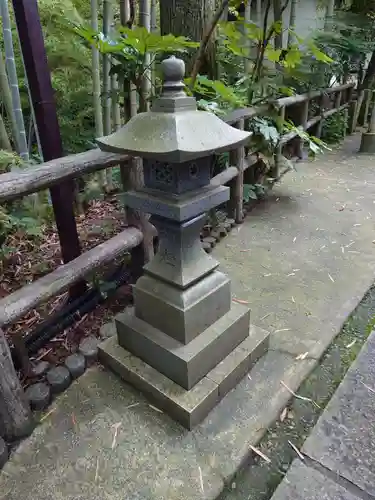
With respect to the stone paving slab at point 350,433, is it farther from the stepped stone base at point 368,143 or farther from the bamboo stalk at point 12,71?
the stepped stone base at point 368,143

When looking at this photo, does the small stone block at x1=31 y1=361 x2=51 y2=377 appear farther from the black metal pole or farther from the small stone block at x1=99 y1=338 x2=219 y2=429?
the black metal pole

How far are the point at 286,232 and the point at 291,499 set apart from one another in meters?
2.22

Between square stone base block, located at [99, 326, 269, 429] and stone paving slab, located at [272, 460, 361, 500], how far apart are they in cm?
40

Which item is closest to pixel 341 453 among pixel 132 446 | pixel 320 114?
pixel 132 446

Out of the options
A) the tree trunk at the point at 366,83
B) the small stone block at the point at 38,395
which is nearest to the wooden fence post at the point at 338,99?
the tree trunk at the point at 366,83

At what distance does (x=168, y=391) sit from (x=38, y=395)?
58 cm

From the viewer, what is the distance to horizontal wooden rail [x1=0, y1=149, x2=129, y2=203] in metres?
1.40

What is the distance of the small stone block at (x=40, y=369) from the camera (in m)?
1.73

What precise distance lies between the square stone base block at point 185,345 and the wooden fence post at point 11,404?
1.68 feet

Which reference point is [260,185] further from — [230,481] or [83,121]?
[230,481]

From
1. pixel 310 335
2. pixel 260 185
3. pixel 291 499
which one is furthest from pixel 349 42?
pixel 291 499

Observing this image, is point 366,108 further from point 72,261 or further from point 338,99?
point 72,261

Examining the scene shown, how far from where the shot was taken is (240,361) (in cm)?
171

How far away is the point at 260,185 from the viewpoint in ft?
11.7
